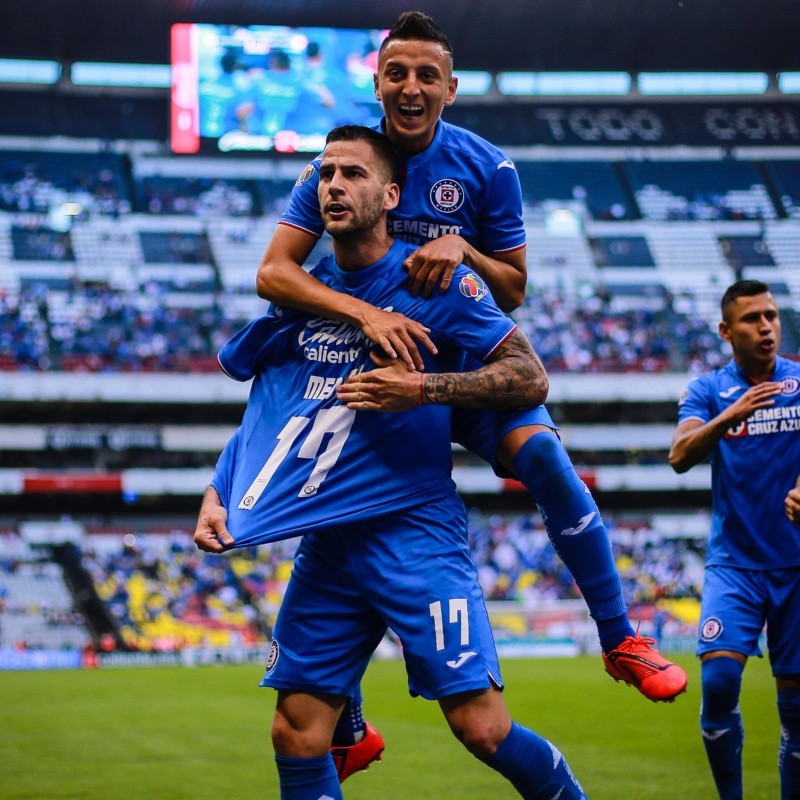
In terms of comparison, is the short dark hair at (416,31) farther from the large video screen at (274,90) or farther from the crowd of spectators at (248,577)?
the large video screen at (274,90)

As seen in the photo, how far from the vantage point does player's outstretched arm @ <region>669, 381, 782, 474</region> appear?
542 centimetres

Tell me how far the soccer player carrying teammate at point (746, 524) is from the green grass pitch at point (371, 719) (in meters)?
1.38

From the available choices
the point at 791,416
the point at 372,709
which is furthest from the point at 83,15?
the point at 791,416

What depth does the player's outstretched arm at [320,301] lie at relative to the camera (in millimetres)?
3910

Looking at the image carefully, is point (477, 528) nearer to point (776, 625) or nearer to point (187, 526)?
point (187, 526)

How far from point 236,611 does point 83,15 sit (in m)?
19.0

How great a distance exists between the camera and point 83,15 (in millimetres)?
35656

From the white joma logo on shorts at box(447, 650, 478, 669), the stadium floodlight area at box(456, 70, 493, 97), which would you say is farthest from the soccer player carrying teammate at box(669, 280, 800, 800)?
the stadium floodlight area at box(456, 70, 493, 97)

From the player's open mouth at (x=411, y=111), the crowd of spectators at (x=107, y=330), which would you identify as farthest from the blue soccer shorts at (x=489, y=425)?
the crowd of spectators at (x=107, y=330)

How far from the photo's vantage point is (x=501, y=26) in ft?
121

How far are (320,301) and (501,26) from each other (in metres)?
34.8

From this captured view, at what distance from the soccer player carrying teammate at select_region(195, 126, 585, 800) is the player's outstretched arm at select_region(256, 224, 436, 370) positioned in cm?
12

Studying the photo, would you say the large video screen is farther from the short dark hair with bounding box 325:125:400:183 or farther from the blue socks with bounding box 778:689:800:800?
the short dark hair with bounding box 325:125:400:183

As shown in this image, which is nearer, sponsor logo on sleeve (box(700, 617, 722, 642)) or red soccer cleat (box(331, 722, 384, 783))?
red soccer cleat (box(331, 722, 384, 783))
